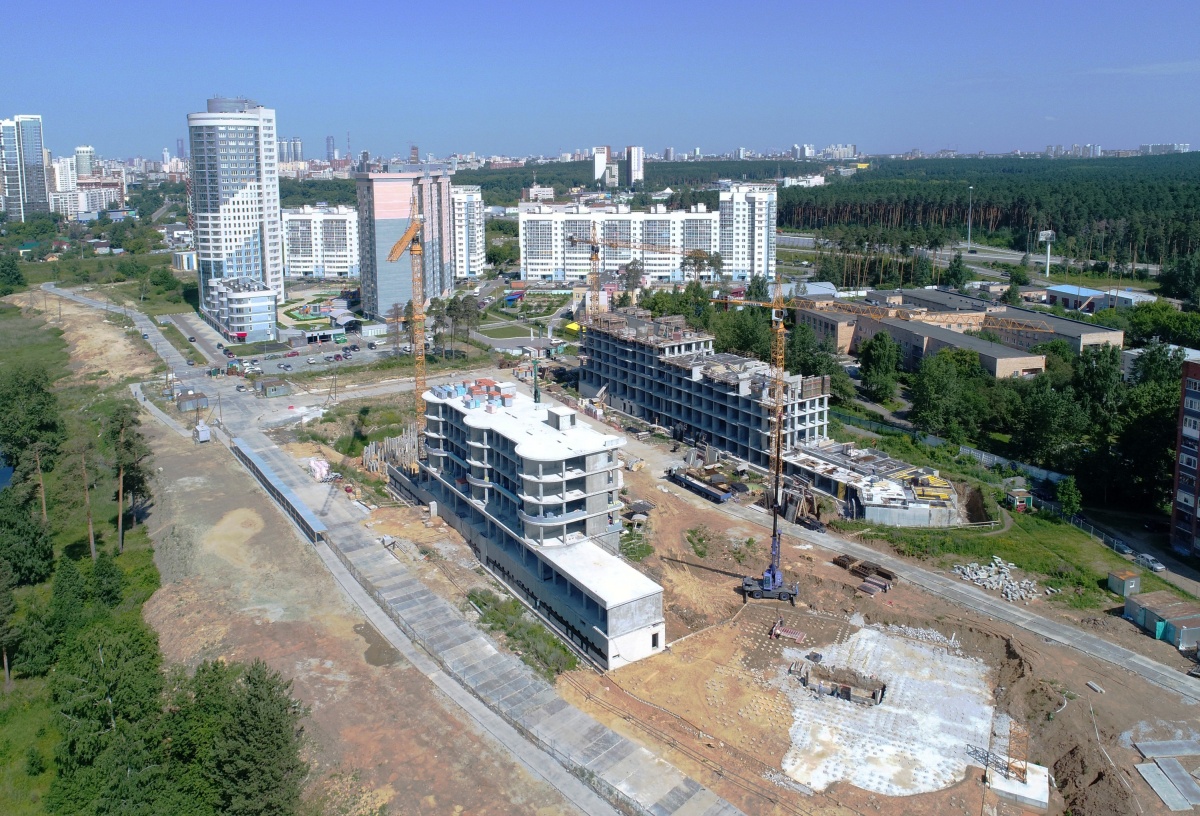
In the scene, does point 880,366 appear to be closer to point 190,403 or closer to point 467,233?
point 190,403

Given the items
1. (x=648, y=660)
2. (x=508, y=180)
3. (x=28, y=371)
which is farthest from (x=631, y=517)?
(x=508, y=180)

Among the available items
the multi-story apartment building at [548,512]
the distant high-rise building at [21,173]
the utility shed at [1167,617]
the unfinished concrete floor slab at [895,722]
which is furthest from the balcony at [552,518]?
the distant high-rise building at [21,173]

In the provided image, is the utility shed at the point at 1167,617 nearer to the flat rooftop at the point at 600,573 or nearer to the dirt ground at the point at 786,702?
the dirt ground at the point at 786,702

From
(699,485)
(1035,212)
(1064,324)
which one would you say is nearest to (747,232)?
(1035,212)

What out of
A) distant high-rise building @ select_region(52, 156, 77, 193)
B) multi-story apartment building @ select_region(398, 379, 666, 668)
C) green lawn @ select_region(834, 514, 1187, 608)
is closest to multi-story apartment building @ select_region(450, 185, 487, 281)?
multi-story apartment building @ select_region(398, 379, 666, 668)

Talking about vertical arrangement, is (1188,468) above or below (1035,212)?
below

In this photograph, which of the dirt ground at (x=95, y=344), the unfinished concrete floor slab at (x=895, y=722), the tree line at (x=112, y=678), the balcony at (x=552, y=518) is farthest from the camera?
the dirt ground at (x=95, y=344)

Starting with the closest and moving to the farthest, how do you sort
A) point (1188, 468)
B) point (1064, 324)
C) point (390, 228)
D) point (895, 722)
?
1. point (895, 722)
2. point (1188, 468)
3. point (1064, 324)
4. point (390, 228)

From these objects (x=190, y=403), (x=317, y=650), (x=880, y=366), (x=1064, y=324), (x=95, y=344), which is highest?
(x=1064, y=324)
